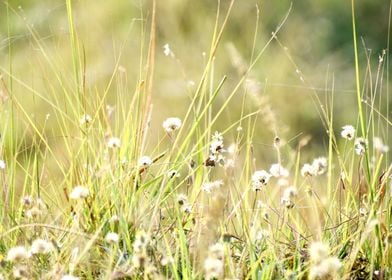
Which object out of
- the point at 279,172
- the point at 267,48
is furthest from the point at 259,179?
the point at 267,48

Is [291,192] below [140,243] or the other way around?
the other way around

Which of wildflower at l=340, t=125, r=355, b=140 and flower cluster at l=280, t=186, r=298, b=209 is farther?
wildflower at l=340, t=125, r=355, b=140

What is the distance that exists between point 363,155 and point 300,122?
26.9ft

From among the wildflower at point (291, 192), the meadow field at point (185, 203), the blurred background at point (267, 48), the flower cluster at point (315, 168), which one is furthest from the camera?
the blurred background at point (267, 48)

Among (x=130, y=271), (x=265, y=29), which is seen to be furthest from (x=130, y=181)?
(x=265, y=29)

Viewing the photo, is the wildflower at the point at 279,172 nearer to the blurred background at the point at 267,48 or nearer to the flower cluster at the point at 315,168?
the flower cluster at the point at 315,168

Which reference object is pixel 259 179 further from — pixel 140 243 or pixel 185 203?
pixel 140 243

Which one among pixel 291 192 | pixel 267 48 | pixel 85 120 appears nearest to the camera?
pixel 291 192

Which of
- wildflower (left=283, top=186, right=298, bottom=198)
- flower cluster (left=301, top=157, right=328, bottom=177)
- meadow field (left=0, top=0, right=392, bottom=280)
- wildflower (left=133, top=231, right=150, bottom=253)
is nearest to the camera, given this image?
wildflower (left=133, top=231, right=150, bottom=253)

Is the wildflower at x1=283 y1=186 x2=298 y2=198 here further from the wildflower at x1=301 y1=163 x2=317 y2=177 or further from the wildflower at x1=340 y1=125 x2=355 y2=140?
the wildflower at x1=340 y1=125 x2=355 y2=140

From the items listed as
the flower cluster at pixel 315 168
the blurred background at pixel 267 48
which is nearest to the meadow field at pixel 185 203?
the flower cluster at pixel 315 168

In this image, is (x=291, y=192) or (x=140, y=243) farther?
(x=291, y=192)

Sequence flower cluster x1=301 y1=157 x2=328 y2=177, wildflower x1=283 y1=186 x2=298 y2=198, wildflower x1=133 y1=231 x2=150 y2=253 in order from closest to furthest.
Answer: wildflower x1=133 y1=231 x2=150 y2=253
wildflower x1=283 y1=186 x2=298 y2=198
flower cluster x1=301 y1=157 x2=328 y2=177

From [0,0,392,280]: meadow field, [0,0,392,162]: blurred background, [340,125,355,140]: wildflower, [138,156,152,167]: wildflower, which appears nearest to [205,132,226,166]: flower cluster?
[0,0,392,280]: meadow field
